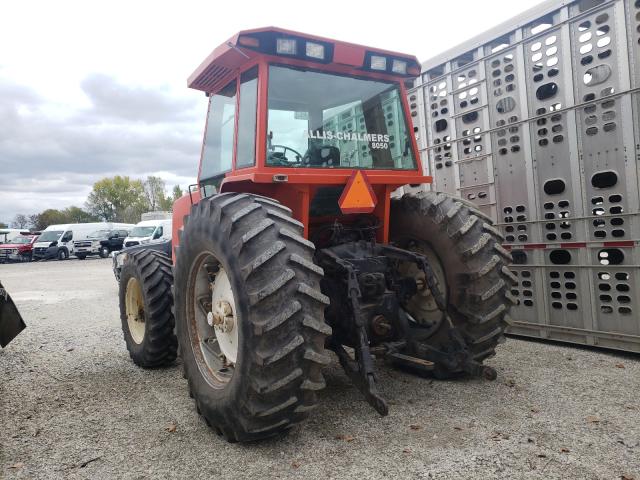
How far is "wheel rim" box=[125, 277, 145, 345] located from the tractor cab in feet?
5.53

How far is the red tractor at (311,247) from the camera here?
9.30ft

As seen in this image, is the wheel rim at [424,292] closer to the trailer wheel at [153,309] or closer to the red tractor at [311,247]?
the red tractor at [311,247]

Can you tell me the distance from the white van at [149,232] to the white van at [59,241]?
34.4 ft

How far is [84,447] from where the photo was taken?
10.4 feet

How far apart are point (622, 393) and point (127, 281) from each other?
4660mm

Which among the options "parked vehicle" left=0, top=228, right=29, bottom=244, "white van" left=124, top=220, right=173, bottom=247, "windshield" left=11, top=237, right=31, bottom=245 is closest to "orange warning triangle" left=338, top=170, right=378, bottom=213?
"white van" left=124, top=220, right=173, bottom=247

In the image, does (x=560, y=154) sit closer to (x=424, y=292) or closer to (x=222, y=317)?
(x=424, y=292)

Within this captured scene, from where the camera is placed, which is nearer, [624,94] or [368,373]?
[368,373]

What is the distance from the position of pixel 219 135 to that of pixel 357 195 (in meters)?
1.47

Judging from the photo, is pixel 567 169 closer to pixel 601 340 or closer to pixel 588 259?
pixel 588 259

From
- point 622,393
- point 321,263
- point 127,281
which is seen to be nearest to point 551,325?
point 622,393

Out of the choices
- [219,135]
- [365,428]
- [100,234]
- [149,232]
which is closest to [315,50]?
[219,135]

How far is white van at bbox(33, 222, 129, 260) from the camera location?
27.1 m

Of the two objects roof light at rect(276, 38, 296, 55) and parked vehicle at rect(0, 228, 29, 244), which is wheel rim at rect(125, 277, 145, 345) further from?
parked vehicle at rect(0, 228, 29, 244)
